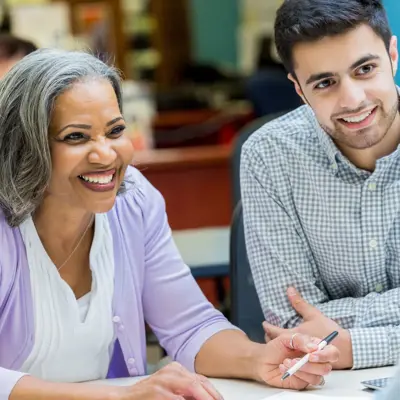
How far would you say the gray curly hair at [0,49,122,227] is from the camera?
183 cm

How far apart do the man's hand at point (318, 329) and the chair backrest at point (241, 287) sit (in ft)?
1.32

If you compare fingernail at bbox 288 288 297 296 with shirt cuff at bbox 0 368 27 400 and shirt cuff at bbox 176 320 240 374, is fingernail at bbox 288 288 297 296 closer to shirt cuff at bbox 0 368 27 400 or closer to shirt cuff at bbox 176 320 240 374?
shirt cuff at bbox 176 320 240 374

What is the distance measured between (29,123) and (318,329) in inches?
28.3

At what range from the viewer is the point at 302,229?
2170 mm

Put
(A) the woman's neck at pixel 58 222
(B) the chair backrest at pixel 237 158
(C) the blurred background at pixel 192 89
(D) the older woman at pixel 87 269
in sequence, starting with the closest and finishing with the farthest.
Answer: (D) the older woman at pixel 87 269 < (A) the woman's neck at pixel 58 222 < (B) the chair backrest at pixel 237 158 < (C) the blurred background at pixel 192 89

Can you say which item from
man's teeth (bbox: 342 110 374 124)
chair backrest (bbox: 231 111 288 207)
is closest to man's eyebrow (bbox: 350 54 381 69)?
man's teeth (bbox: 342 110 374 124)

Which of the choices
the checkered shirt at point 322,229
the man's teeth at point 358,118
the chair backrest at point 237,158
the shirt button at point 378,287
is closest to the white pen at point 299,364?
the checkered shirt at point 322,229

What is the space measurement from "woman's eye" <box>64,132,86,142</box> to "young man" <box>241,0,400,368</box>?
510mm

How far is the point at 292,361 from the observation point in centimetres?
181

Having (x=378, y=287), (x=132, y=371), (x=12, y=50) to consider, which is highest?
(x=12, y=50)

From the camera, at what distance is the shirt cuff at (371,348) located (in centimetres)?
191

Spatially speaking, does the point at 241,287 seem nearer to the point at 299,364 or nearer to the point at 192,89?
the point at 299,364

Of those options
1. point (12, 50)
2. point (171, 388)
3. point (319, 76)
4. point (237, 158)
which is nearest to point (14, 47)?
point (12, 50)

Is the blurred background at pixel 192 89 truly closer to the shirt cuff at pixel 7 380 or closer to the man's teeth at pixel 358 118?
the man's teeth at pixel 358 118
